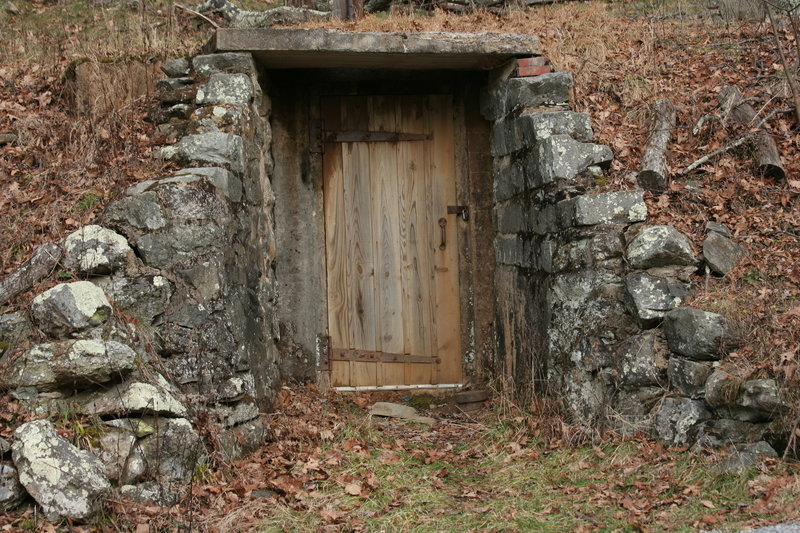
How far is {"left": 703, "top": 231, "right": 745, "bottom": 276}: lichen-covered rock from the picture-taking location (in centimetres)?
501

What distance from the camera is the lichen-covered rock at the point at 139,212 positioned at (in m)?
4.80

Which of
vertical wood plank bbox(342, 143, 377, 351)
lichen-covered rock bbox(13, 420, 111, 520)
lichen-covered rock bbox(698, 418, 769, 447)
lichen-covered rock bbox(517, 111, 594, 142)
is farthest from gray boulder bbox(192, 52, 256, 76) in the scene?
lichen-covered rock bbox(698, 418, 769, 447)

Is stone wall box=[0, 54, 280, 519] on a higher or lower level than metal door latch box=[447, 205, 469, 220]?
lower

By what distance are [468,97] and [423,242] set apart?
1378 millimetres

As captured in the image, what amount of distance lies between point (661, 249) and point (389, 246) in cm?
Result: 259

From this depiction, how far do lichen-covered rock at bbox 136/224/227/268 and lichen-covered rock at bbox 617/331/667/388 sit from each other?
2773 mm

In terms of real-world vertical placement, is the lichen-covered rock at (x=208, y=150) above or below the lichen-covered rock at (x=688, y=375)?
above

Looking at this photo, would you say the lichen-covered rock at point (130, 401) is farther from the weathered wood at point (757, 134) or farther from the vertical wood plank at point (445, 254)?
the weathered wood at point (757, 134)

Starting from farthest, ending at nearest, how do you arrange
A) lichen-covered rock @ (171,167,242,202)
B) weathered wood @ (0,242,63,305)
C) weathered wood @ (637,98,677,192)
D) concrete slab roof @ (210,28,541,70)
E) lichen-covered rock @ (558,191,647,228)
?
1. concrete slab roof @ (210,28,541,70)
2. weathered wood @ (637,98,677,192)
3. lichen-covered rock @ (558,191,647,228)
4. lichen-covered rock @ (171,167,242,202)
5. weathered wood @ (0,242,63,305)

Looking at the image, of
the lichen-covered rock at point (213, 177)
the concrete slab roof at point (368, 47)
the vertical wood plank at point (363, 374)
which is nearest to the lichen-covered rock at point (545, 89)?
the concrete slab roof at point (368, 47)

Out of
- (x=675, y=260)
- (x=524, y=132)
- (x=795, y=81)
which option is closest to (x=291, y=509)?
(x=675, y=260)

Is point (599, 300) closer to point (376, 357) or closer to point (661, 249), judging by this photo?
point (661, 249)

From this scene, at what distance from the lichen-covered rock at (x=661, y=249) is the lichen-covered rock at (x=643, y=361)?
1.60 ft

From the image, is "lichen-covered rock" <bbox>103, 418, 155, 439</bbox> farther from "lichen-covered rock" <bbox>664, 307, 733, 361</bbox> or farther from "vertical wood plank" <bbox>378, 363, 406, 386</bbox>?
"lichen-covered rock" <bbox>664, 307, 733, 361</bbox>
